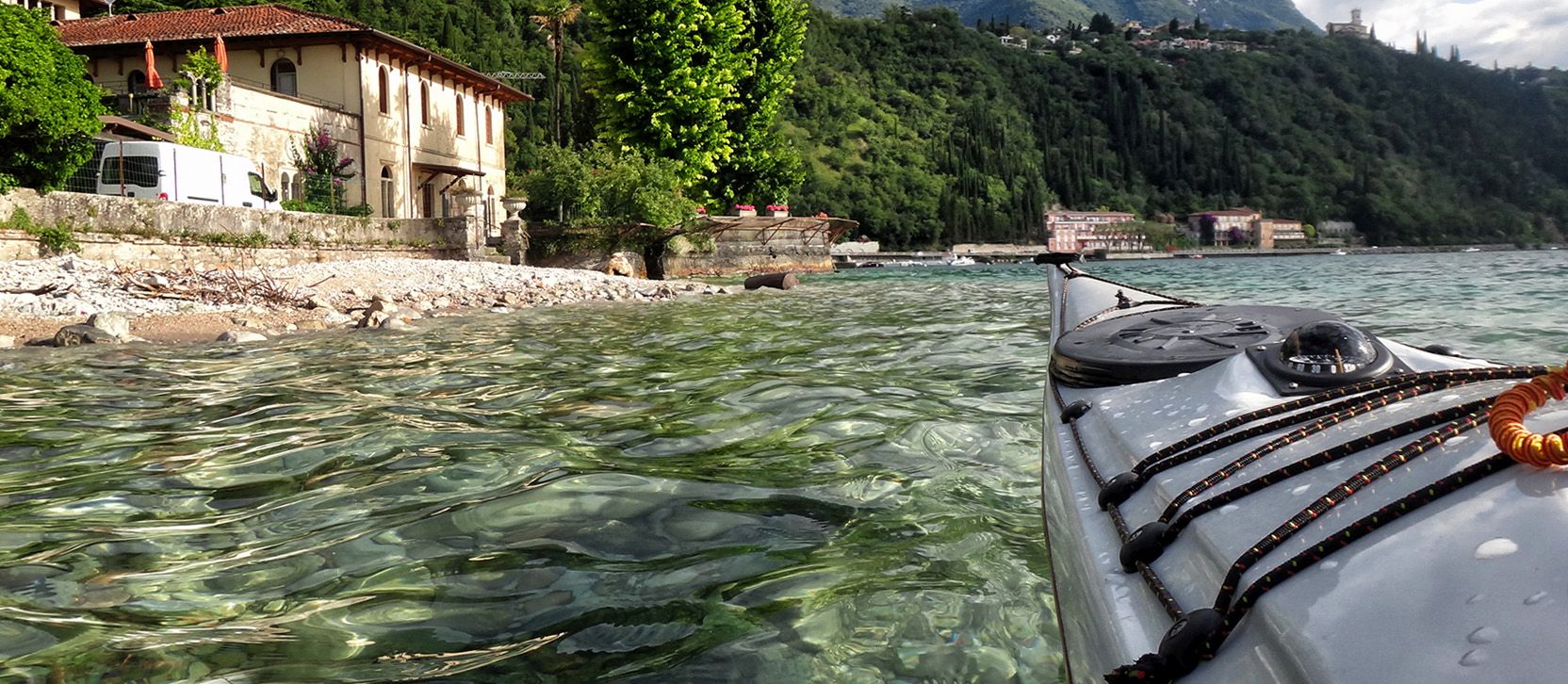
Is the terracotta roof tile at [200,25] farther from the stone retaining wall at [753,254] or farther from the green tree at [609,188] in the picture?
the stone retaining wall at [753,254]

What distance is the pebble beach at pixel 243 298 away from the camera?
30.5 feet

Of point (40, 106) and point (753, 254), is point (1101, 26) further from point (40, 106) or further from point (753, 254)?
point (40, 106)

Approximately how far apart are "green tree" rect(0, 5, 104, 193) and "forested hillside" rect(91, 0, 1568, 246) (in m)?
54.6

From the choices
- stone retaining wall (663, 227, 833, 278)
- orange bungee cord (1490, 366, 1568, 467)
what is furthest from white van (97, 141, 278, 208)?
orange bungee cord (1490, 366, 1568, 467)

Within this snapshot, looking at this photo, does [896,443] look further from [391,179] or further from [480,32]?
[480,32]

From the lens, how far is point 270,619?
223 cm

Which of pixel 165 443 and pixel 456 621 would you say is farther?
pixel 165 443

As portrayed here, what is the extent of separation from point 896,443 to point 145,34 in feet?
99.2

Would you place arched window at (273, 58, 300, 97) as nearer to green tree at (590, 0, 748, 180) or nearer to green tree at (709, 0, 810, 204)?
green tree at (590, 0, 748, 180)

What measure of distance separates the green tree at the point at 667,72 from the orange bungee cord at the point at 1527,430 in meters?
26.7

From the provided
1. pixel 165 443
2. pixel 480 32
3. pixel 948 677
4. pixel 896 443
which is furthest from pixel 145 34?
pixel 480 32

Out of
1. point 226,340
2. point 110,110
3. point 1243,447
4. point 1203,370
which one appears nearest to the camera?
point 1243,447

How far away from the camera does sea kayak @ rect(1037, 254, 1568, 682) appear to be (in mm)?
855

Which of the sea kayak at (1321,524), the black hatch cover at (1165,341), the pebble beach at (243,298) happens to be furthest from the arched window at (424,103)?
the sea kayak at (1321,524)
